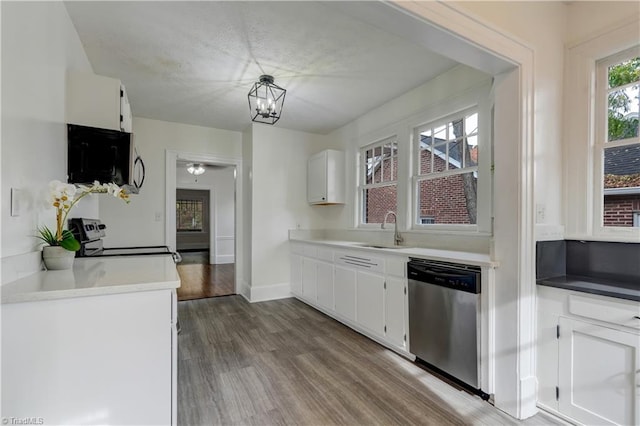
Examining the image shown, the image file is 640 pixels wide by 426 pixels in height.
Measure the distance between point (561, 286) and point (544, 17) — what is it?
1775 millimetres

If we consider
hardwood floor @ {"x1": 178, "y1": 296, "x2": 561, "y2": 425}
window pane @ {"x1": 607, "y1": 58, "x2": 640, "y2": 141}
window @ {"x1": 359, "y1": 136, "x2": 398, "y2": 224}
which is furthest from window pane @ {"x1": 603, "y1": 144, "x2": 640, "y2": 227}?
window @ {"x1": 359, "y1": 136, "x2": 398, "y2": 224}

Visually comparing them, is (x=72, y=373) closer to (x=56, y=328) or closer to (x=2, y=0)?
(x=56, y=328)

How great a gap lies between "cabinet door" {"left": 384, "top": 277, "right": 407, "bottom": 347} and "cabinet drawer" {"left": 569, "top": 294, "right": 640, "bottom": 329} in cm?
113

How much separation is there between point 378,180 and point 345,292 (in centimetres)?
153

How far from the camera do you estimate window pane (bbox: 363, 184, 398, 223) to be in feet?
12.0

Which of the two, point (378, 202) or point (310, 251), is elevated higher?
point (378, 202)

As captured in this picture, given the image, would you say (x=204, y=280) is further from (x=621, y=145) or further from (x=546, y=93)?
(x=621, y=145)

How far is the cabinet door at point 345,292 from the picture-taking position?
319 centimetres

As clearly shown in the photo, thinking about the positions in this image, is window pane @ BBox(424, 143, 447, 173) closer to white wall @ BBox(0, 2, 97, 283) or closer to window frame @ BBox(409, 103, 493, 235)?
window frame @ BBox(409, 103, 493, 235)

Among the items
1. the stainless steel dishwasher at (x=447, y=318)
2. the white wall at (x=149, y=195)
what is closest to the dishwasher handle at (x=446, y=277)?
the stainless steel dishwasher at (x=447, y=318)

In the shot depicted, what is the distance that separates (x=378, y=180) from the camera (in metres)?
3.92

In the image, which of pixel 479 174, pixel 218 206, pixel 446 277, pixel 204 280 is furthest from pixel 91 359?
pixel 218 206

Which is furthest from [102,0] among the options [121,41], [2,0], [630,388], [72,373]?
[630,388]

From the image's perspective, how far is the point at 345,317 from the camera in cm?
331
